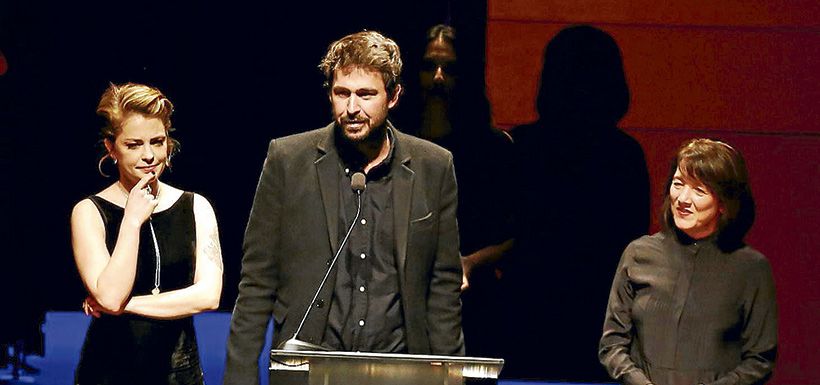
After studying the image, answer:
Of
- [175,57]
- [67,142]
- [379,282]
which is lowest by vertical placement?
[379,282]

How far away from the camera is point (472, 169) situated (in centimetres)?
609

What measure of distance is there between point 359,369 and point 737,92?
12.8 ft

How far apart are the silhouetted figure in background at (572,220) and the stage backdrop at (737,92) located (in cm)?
11

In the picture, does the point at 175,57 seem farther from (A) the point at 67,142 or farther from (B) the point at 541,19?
(B) the point at 541,19

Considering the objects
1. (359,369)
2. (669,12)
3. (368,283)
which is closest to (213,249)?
(368,283)

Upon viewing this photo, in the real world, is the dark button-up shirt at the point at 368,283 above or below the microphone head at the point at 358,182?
below

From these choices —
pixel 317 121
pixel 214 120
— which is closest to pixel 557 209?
pixel 317 121

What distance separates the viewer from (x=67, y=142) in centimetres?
673

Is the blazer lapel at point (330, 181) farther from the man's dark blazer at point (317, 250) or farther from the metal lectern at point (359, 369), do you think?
the metal lectern at point (359, 369)

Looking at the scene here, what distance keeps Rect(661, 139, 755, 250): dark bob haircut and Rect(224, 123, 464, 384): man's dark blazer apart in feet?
3.09

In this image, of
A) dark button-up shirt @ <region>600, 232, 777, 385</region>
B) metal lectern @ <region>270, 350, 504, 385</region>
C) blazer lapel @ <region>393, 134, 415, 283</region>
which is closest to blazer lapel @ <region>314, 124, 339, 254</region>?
blazer lapel @ <region>393, 134, 415, 283</region>

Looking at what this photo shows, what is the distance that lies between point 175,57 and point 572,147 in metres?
2.02

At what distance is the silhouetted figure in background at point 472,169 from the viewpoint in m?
5.96

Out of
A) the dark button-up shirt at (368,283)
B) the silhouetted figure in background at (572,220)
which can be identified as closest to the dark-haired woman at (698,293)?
the dark button-up shirt at (368,283)
